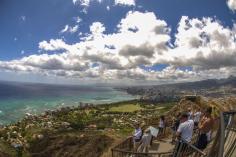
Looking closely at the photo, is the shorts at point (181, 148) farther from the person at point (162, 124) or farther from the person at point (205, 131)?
the person at point (162, 124)

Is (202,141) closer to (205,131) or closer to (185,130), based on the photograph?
(205,131)

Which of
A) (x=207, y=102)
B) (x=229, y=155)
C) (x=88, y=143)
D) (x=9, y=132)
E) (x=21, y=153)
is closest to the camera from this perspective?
(x=229, y=155)

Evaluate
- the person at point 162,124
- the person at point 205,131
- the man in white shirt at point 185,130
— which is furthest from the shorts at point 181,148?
the person at point 162,124

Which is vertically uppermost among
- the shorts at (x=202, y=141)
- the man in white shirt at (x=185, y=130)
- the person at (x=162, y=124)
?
the man in white shirt at (x=185, y=130)

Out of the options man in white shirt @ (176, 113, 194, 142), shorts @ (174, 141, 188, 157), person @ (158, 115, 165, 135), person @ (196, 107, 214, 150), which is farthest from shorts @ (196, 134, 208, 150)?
person @ (158, 115, 165, 135)

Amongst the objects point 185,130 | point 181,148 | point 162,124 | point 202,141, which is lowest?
point 162,124

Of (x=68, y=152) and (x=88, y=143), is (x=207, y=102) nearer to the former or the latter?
(x=88, y=143)

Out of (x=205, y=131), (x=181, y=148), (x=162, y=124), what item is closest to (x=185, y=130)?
(x=181, y=148)

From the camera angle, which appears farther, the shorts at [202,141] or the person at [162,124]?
the person at [162,124]

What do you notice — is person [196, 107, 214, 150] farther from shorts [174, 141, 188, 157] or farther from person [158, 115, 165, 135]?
person [158, 115, 165, 135]

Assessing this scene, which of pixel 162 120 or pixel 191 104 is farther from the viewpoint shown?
pixel 191 104

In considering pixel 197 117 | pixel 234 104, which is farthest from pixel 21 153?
pixel 197 117
